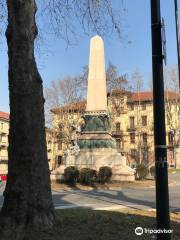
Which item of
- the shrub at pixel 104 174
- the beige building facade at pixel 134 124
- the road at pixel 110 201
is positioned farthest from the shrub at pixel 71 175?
the beige building facade at pixel 134 124

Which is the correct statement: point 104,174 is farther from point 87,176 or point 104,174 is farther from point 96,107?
point 96,107

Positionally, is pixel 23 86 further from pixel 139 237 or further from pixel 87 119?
pixel 87 119

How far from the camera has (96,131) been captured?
28594 millimetres

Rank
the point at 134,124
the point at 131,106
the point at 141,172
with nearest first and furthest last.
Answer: the point at 141,172, the point at 131,106, the point at 134,124

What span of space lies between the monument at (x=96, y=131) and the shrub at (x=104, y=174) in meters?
1.89

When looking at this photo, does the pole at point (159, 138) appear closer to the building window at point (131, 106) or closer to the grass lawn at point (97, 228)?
the grass lawn at point (97, 228)

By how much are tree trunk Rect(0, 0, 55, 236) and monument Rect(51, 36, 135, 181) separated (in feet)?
67.4

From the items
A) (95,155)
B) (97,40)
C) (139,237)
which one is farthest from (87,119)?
(139,237)

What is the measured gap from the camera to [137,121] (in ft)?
269

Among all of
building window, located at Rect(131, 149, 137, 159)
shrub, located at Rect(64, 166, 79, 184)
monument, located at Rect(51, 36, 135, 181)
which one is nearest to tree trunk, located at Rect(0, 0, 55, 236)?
shrub, located at Rect(64, 166, 79, 184)

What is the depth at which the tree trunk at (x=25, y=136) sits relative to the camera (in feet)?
22.0

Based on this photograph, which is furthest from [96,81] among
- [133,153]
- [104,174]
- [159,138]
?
[133,153]

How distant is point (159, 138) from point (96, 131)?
23.6 m

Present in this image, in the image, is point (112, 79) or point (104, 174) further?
point (112, 79)
